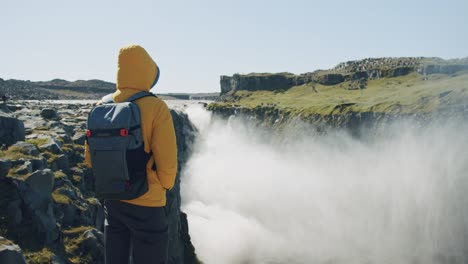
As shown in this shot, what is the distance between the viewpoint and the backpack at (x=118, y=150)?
27.7ft

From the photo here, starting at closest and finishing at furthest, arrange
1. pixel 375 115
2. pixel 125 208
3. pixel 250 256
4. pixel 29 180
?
pixel 125 208 → pixel 29 180 → pixel 250 256 → pixel 375 115

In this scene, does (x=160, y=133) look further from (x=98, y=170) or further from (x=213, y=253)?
(x=213, y=253)

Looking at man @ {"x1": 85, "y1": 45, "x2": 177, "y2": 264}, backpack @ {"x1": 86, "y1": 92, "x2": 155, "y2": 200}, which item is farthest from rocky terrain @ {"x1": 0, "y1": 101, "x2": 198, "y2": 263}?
backpack @ {"x1": 86, "y1": 92, "x2": 155, "y2": 200}

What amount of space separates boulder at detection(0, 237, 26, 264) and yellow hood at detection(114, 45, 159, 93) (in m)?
6.13

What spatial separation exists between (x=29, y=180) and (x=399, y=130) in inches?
5390

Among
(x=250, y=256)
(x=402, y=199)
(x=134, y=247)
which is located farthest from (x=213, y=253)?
(x=134, y=247)

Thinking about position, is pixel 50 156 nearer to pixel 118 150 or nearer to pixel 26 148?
pixel 26 148

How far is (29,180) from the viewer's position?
641 inches

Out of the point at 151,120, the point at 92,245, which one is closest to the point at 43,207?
the point at 92,245

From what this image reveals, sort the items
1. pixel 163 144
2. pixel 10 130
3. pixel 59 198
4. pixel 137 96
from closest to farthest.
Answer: pixel 163 144 < pixel 137 96 < pixel 59 198 < pixel 10 130

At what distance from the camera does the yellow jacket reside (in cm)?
860

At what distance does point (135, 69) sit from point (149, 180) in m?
2.45

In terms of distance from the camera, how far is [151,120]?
340 inches

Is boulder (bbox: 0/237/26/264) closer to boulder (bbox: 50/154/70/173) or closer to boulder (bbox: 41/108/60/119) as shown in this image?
boulder (bbox: 50/154/70/173)
